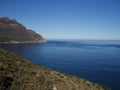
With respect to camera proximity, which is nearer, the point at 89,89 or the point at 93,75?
the point at 89,89

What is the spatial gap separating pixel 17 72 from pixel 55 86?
22.9 ft

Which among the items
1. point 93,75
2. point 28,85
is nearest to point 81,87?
point 28,85

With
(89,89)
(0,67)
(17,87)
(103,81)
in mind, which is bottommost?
(103,81)

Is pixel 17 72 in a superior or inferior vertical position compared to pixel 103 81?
superior

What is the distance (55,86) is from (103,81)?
4315 centimetres

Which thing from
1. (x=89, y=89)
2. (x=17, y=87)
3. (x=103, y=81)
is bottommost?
(x=103, y=81)

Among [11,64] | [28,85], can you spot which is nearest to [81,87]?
[28,85]

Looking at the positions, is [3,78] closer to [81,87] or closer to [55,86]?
[55,86]

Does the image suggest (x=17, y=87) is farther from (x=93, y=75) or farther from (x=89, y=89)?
(x=93, y=75)

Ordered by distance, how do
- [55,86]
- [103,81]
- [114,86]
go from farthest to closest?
[103,81], [114,86], [55,86]

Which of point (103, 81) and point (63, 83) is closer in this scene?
point (63, 83)

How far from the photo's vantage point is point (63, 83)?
29312 mm

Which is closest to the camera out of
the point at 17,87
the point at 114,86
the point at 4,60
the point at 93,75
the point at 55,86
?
the point at 17,87

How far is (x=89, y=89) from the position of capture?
32.2 meters
